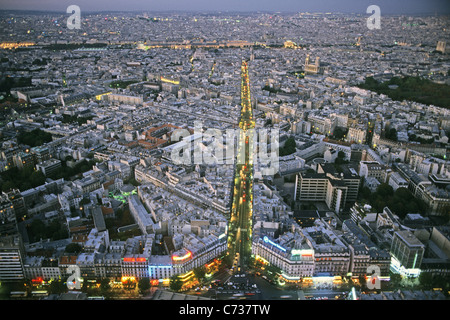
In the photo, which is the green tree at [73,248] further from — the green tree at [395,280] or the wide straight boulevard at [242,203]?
the green tree at [395,280]

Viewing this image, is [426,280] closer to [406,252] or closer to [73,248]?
[406,252]

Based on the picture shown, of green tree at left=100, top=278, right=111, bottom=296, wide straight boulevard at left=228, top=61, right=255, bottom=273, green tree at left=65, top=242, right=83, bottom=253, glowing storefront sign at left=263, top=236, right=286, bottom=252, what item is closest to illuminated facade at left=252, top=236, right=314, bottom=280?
glowing storefront sign at left=263, top=236, right=286, bottom=252

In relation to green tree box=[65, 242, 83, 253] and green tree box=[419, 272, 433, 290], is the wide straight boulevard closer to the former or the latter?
green tree box=[65, 242, 83, 253]

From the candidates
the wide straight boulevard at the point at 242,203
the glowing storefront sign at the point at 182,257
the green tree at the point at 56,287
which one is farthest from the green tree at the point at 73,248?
the wide straight boulevard at the point at 242,203

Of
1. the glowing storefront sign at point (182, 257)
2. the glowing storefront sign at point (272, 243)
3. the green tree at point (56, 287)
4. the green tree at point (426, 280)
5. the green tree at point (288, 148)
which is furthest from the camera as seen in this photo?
the green tree at point (288, 148)

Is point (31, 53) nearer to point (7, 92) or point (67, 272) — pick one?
point (7, 92)

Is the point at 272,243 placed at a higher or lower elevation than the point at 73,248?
higher

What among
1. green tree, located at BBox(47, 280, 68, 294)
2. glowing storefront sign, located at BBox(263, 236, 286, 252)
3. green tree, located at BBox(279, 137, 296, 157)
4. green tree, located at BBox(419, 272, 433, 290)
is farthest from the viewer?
green tree, located at BBox(279, 137, 296, 157)

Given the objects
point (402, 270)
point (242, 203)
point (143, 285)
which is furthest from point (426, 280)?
point (143, 285)
